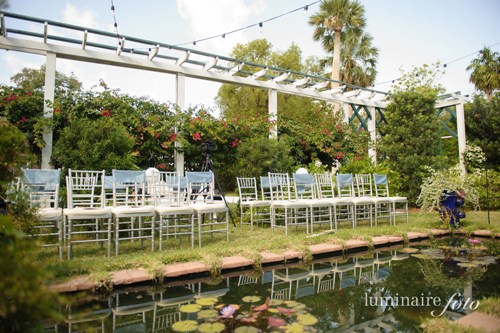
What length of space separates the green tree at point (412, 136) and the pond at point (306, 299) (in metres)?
5.86

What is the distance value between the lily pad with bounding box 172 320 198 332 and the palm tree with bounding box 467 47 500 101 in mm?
17574

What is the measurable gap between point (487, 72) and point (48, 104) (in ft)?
57.6

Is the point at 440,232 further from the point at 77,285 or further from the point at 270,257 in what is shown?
the point at 77,285

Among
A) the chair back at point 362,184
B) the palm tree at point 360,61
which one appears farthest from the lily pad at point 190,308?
the palm tree at point 360,61

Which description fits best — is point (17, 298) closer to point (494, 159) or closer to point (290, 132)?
point (290, 132)

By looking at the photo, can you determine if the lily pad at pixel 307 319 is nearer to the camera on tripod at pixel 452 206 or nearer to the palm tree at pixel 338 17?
the camera on tripod at pixel 452 206

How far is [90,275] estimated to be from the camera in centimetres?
262

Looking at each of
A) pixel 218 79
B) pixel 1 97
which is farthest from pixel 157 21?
A: pixel 1 97

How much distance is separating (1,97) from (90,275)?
4686 millimetres

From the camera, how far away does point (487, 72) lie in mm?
15562

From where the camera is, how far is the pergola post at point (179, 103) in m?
7.09

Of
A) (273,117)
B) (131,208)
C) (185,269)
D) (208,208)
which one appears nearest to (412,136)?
(273,117)

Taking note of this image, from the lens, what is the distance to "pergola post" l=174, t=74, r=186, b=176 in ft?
23.3

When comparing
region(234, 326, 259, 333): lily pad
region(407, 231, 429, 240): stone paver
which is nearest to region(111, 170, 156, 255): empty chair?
region(234, 326, 259, 333): lily pad
